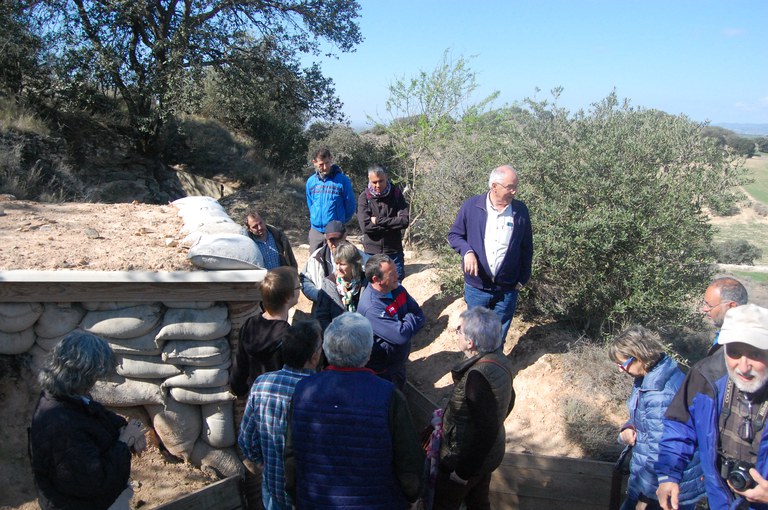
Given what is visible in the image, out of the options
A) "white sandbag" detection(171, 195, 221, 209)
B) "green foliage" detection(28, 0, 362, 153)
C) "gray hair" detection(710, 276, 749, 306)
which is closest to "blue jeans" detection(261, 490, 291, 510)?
"gray hair" detection(710, 276, 749, 306)

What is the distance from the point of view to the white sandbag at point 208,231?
4.29 m

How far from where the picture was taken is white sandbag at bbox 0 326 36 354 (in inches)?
139

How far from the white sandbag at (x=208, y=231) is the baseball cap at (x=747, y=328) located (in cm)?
340

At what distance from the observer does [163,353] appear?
366 centimetres

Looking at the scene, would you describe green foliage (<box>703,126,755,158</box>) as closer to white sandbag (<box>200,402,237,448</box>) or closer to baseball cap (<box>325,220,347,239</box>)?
baseball cap (<box>325,220,347,239</box>)

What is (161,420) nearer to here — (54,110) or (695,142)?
(695,142)

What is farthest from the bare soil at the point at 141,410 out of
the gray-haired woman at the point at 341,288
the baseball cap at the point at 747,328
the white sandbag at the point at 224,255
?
the baseball cap at the point at 747,328

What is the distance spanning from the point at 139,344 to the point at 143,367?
16 centimetres

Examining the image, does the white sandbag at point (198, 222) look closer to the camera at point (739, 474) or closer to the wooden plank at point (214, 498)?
the wooden plank at point (214, 498)

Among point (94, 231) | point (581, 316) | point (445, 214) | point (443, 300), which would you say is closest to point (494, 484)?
point (581, 316)

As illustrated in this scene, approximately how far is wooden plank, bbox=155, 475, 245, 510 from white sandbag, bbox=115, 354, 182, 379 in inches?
32.2

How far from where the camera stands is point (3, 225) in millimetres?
4645

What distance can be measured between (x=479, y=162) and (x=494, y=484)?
15.3 feet

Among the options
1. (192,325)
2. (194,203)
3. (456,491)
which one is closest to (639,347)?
(456,491)
